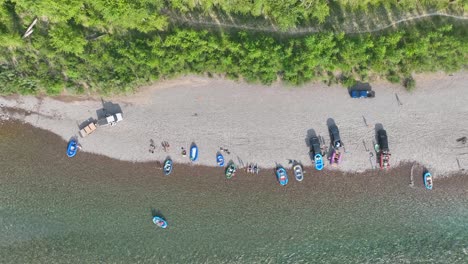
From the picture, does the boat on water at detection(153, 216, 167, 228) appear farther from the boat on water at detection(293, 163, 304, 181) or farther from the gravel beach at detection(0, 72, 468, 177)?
the boat on water at detection(293, 163, 304, 181)

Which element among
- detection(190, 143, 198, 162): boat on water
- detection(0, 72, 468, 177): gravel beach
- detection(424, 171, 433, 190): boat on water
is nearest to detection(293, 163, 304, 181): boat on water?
detection(0, 72, 468, 177): gravel beach

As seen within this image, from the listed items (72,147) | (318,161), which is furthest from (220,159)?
(72,147)

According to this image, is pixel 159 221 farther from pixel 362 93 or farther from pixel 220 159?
pixel 362 93

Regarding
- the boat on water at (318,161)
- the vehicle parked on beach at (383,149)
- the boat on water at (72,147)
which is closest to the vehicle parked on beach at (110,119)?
the boat on water at (72,147)

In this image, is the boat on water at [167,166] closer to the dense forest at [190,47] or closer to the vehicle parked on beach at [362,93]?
the dense forest at [190,47]

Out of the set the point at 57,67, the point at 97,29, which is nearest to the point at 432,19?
the point at 97,29

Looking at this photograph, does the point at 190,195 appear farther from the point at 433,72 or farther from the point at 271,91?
the point at 433,72
